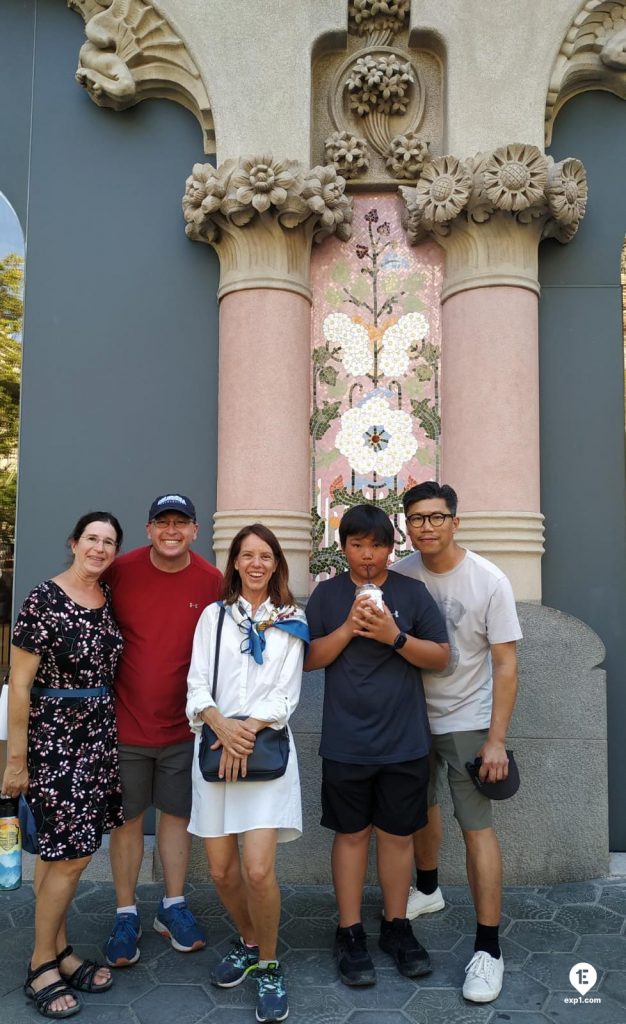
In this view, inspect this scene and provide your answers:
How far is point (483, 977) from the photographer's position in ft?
9.31

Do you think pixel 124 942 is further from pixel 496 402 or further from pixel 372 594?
pixel 496 402

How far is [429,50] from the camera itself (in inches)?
185

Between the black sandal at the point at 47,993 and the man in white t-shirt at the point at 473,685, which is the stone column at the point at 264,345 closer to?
the man in white t-shirt at the point at 473,685

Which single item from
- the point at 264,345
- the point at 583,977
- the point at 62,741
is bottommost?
the point at 583,977

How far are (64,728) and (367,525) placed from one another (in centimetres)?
135

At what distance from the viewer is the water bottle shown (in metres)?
2.77

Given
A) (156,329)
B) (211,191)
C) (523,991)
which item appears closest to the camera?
(523,991)

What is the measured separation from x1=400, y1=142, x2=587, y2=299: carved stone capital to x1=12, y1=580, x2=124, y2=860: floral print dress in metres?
3.08

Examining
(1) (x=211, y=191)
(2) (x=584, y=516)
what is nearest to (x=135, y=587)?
(1) (x=211, y=191)

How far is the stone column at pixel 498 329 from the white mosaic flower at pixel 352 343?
0.52 metres

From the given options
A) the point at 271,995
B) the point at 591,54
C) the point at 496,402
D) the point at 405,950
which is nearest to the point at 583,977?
the point at 405,950

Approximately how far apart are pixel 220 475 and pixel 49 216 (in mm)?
2006

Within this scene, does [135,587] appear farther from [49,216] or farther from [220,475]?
[49,216]

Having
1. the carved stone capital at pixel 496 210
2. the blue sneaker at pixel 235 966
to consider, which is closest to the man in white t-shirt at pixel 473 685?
the blue sneaker at pixel 235 966
